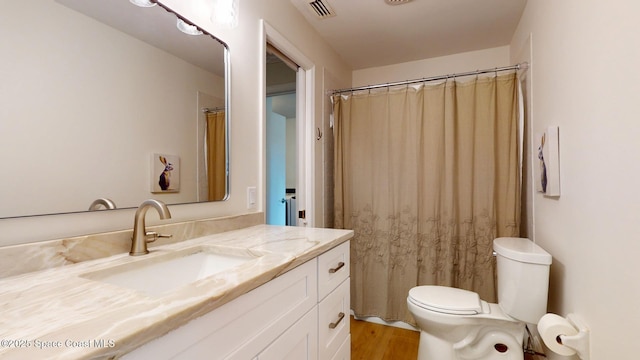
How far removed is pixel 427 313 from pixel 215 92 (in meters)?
1.53

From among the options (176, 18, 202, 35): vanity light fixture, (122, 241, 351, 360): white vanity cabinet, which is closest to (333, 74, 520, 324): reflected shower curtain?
(122, 241, 351, 360): white vanity cabinet

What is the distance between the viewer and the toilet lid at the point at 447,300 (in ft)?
4.74

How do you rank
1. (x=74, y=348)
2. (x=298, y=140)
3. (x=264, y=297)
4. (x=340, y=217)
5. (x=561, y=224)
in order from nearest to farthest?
(x=74, y=348) → (x=264, y=297) → (x=561, y=224) → (x=298, y=140) → (x=340, y=217)

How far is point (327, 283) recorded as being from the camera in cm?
105

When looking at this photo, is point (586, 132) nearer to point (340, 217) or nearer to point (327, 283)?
point (327, 283)

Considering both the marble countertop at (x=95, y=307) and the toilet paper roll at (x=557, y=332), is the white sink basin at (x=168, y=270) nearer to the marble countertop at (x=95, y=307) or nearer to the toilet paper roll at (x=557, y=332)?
the marble countertop at (x=95, y=307)

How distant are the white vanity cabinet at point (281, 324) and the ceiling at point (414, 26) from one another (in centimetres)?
168

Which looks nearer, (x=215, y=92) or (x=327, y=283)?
(x=327, y=283)

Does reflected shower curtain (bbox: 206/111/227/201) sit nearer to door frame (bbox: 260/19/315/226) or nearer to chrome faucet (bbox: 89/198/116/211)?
chrome faucet (bbox: 89/198/116/211)

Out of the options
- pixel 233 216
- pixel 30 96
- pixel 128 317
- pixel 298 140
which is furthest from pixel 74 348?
pixel 298 140

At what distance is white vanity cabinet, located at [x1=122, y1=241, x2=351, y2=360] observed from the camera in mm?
529

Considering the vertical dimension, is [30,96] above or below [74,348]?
above

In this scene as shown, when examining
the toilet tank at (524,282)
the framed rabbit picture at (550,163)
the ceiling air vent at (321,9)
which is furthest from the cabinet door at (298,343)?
the ceiling air vent at (321,9)

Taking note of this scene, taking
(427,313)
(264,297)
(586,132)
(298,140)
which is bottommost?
(427,313)
